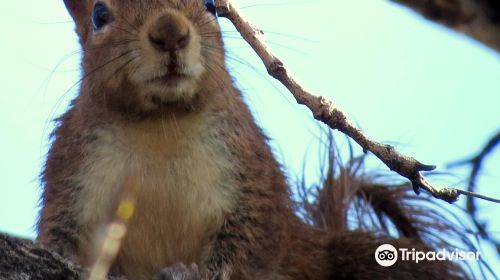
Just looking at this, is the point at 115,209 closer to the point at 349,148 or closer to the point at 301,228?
the point at 301,228

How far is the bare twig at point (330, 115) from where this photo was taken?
110 inches

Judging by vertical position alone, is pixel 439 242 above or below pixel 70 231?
below

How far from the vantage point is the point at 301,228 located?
536 cm

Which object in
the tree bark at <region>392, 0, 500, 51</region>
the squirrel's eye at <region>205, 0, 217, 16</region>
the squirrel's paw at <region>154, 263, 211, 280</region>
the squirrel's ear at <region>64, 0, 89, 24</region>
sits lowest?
the squirrel's paw at <region>154, 263, 211, 280</region>

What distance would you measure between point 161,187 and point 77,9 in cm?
127

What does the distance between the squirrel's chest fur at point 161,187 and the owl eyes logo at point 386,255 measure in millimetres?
1402

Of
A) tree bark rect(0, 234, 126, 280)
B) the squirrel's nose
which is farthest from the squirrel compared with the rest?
tree bark rect(0, 234, 126, 280)

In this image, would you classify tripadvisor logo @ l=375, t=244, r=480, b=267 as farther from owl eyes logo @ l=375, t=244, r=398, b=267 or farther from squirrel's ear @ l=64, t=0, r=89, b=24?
squirrel's ear @ l=64, t=0, r=89, b=24

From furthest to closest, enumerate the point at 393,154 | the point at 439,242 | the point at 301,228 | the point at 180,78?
the point at 439,242
the point at 301,228
the point at 180,78
the point at 393,154

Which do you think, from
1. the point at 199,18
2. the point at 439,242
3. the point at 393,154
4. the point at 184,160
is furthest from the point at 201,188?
the point at 439,242

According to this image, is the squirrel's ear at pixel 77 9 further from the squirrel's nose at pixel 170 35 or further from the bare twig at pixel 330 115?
the bare twig at pixel 330 115

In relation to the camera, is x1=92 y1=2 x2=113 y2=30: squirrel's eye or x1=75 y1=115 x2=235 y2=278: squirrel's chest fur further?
x1=92 y1=2 x2=113 y2=30: squirrel's eye

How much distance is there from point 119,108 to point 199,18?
1.99 feet

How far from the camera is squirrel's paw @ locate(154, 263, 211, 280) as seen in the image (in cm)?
396
